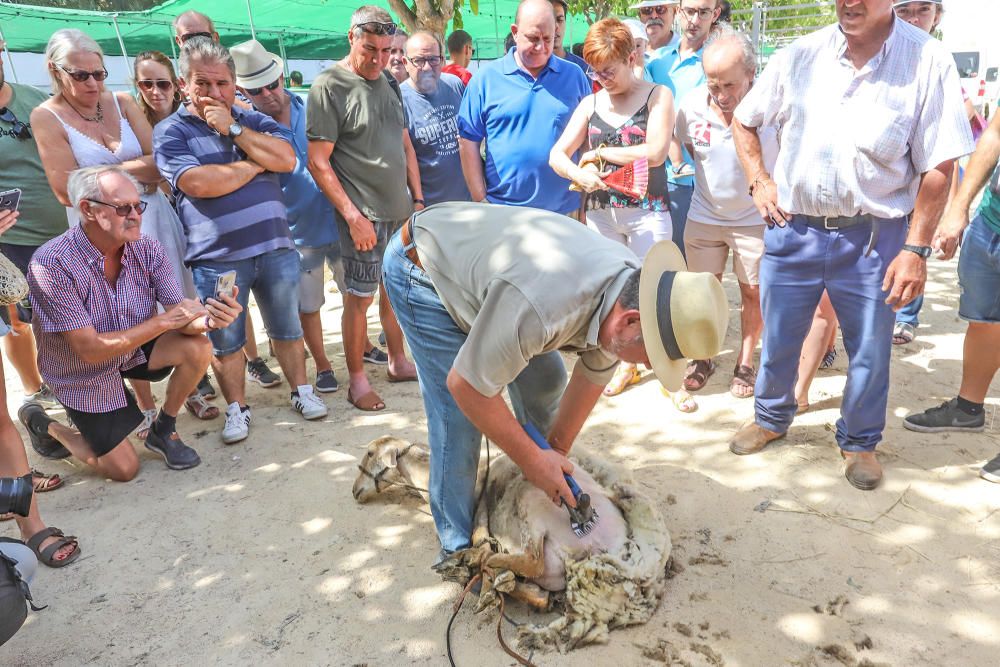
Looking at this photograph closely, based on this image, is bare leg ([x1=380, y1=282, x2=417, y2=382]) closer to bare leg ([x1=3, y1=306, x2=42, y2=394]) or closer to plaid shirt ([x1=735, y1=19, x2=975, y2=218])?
bare leg ([x1=3, y1=306, x2=42, y2=394])

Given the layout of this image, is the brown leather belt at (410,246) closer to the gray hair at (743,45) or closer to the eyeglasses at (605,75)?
the eyeglasses at (605,75)

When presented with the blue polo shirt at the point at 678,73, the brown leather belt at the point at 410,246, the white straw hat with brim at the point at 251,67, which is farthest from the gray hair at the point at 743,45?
the white straw hat with brim at the point at 251,67

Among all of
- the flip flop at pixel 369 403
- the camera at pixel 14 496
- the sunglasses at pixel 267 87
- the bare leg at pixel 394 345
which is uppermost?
the sunglasses at pixel 267 87

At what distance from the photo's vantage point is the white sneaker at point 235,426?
12.8 feet

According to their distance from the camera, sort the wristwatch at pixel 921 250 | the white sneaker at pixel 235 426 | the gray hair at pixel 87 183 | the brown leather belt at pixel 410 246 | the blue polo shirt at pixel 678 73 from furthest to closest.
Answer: the blue polo shirt at pixel 678 73 → the white sneaker at pixel 235 426 → the gray hair at pixel 87 183 → the wristwatch at pixel 921 250 → the brown leather belt at pixel 410 246

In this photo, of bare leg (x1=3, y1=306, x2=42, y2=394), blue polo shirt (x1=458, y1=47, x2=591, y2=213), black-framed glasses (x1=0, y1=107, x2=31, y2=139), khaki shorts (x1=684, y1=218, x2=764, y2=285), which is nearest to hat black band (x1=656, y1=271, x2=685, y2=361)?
khaki shorts (x1=684, y1=218, x2=764, y2=285)

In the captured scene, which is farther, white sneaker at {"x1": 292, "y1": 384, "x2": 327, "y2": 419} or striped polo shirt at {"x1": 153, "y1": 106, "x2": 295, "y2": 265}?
white sneaker at {"x1": 292, "y1": 384, "x2": 327, "y2": 419}

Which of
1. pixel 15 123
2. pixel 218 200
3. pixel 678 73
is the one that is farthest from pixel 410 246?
pixel 678 73

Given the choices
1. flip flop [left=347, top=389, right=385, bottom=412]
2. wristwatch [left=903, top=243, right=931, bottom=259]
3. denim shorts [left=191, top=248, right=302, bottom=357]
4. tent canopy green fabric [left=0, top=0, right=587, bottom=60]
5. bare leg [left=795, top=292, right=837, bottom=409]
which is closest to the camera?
wristwatch [left=903, top=243, right=931, bottom=259]

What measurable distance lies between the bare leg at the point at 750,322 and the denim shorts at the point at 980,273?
1024mm

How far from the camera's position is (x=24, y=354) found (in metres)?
4.44

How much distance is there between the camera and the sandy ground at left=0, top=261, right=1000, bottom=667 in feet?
7.79

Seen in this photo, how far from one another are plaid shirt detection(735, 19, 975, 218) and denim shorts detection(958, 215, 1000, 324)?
71 centimetres

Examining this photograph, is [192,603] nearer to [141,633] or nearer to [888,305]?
[141,633]
